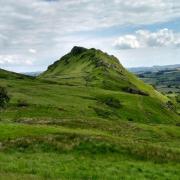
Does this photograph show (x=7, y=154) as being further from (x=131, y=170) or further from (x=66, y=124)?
(x=66, y=124)

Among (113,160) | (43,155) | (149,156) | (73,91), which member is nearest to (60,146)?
(43,155)

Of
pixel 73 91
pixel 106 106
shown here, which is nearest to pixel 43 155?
pixel 106 106

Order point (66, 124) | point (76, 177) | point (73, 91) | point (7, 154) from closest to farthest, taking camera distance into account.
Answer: point (76, 177) → point (7, 154) → point (66, 124) → point (73, 91)

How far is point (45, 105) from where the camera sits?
5231 inches

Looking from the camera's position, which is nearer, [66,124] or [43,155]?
[43,155]

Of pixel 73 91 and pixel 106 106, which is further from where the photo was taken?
pixel 73 91

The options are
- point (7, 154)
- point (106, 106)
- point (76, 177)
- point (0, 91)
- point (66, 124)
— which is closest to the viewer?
point (76, 177)

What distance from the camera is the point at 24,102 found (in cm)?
13375

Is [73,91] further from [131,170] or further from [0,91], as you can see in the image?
[131,170]

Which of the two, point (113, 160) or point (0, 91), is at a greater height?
point (0, 91)

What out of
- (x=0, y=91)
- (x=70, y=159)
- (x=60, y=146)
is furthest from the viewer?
(x=0, y=91)

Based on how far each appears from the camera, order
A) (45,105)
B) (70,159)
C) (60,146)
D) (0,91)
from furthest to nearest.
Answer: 1. (45,105)
2. (0,91)
3. (60,146)
4. (70,159)

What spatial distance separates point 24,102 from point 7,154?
96.0m

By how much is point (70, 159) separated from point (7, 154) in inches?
261
